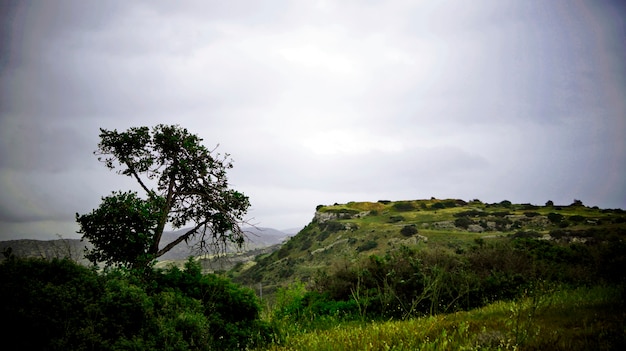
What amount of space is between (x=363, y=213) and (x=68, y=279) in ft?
238

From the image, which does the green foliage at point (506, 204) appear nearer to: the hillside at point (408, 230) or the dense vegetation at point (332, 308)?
the hillside at point (408, 230)

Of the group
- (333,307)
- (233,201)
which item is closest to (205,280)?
(233,201)

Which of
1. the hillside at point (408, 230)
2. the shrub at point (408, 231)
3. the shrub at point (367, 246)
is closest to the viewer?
the hillside at point (408, 230)

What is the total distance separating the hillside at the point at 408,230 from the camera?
4281 centimetres

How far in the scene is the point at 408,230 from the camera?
4984 centimetres

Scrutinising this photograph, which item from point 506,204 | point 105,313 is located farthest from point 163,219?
point 506,204

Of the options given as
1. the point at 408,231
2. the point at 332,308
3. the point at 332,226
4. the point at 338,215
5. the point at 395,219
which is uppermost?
the point at 338,215

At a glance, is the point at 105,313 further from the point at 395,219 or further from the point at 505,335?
the point at 395,219

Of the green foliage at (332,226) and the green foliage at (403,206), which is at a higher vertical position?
the green foliage at (403,206)

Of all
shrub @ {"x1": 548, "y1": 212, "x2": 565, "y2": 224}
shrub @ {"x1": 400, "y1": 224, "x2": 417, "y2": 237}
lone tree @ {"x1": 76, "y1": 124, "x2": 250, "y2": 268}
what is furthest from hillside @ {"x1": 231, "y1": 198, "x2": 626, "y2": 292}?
lone tree @ {"x1": 76, "y1": 124, "x2": 250, "y2": 268}

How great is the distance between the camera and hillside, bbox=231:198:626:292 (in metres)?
42.8

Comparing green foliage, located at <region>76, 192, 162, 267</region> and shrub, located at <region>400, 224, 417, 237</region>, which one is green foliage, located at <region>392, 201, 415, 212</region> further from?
green foliage, located at <region>76, 192, 162, 267</region>

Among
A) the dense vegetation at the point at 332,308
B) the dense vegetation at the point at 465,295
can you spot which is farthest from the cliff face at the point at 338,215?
the dense vegetation at the point at 332,308

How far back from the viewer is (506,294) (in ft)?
40.5
